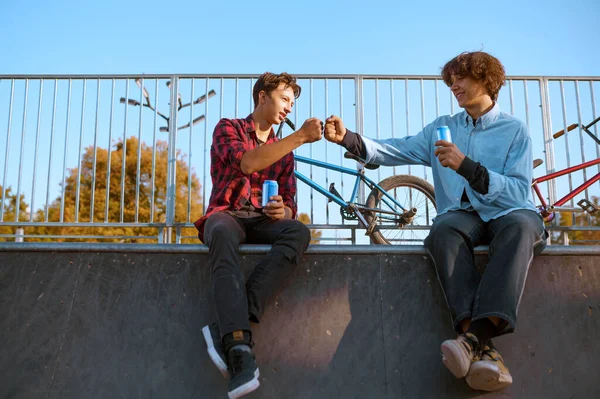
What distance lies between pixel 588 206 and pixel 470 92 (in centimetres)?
283

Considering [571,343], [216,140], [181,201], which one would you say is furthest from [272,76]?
[181,201]

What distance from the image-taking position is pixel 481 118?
3.35 metres

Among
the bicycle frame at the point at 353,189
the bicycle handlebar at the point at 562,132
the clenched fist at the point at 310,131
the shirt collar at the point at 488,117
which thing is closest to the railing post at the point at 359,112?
the bicycle frame at the point at 353,189

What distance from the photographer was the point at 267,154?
310 centimetres

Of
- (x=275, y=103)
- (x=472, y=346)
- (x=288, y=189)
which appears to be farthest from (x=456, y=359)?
(x=275, y=103)

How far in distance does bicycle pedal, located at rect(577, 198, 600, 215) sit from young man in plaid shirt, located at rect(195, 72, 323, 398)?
337cm

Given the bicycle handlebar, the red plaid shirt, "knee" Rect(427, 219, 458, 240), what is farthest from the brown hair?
the bicycle handlebar

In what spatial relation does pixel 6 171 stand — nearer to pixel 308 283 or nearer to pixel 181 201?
pixel 308 283

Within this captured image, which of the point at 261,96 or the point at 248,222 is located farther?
the point at 261,96

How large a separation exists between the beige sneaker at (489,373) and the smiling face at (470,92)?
147cm

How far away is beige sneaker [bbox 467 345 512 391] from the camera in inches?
95.1

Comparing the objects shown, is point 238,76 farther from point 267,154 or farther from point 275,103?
point 267,154

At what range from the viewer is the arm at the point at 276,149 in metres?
3.10

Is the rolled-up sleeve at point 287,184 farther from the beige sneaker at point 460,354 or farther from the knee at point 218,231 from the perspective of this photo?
the beige sneaker at point 460,354
